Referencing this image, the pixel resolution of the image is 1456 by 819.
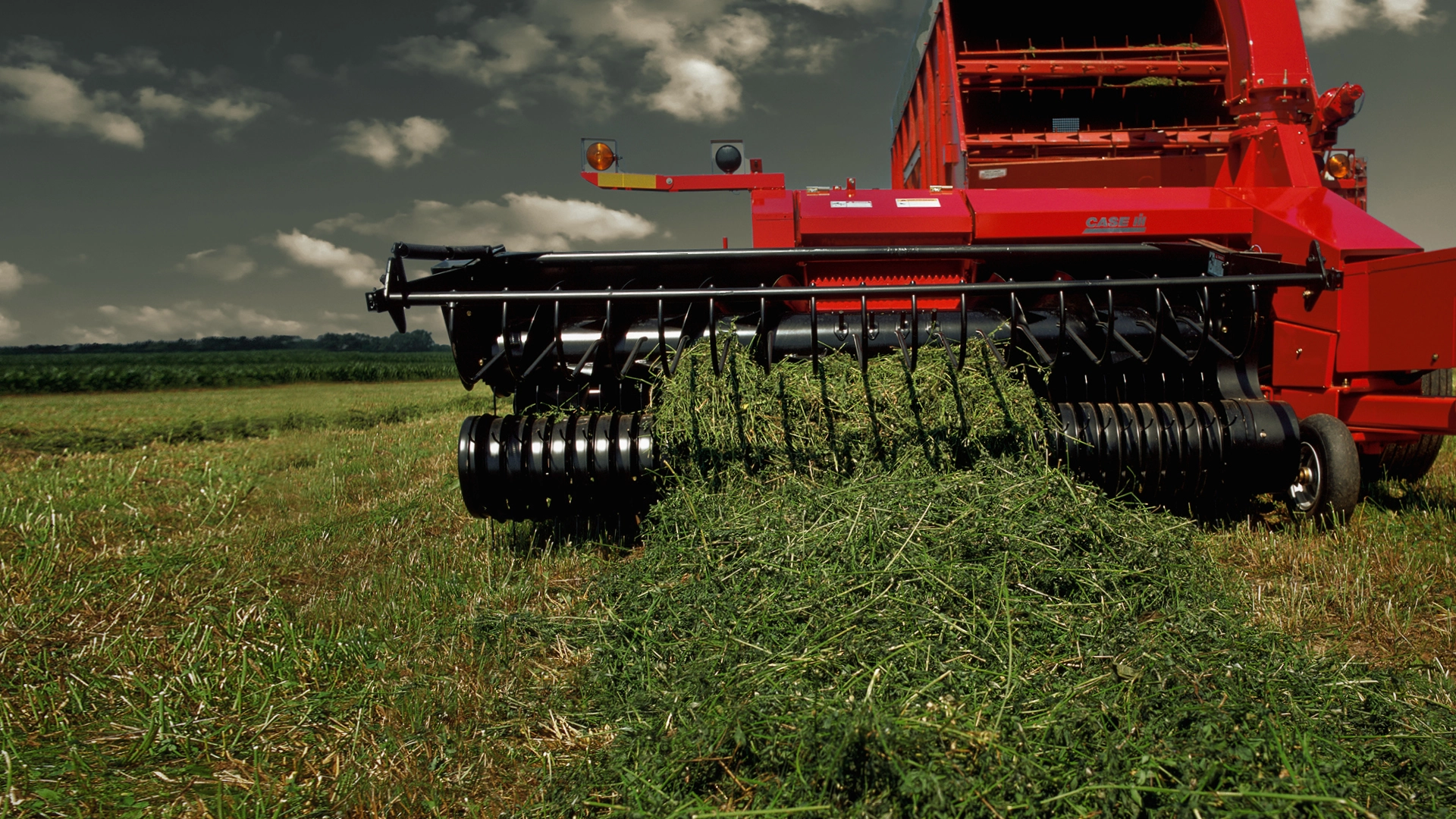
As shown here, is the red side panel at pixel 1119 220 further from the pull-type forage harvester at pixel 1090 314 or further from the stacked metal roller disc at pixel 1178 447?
the stacked metal roller disc at pixel 1178 447

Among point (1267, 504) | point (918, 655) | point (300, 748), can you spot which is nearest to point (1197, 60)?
point (1267, 504)

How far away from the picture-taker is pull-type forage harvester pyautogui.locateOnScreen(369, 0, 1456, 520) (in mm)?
3125

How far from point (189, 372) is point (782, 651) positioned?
3681 centimetres

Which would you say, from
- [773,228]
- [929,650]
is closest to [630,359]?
[773,228]

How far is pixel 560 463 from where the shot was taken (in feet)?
11.0

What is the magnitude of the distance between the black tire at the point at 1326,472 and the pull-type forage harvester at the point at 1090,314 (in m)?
0.01

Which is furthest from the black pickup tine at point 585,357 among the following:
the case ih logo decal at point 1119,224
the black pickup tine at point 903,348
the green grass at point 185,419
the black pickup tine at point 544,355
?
the green grass at point 185,419

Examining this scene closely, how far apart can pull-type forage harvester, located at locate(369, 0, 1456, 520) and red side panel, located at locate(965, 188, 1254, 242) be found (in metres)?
0.01

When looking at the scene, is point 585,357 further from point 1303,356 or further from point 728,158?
point 1303,356

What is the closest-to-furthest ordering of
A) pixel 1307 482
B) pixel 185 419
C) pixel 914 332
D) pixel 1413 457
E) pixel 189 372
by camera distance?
1. pixel 914 332
2. pixel 1307 482
3. pixel 1413 457
4. pixel 185 419
5. pixel 189 372

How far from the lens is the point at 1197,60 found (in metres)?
5.05

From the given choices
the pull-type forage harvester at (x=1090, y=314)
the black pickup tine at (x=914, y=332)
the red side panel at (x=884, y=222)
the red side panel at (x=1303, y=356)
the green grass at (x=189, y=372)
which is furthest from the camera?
the green grass at (x=189, y=372)

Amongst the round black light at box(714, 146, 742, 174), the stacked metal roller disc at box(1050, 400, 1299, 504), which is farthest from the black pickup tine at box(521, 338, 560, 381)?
the round black light at box(714, 146, 742, 174)

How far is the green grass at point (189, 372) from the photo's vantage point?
2642 cm
